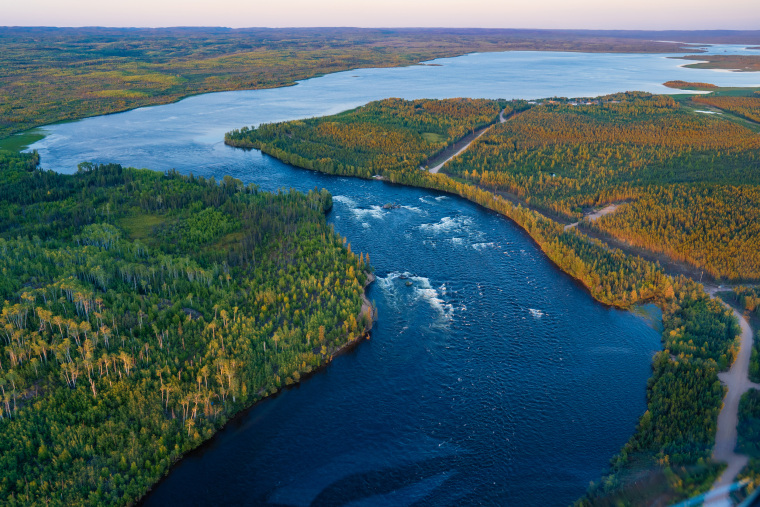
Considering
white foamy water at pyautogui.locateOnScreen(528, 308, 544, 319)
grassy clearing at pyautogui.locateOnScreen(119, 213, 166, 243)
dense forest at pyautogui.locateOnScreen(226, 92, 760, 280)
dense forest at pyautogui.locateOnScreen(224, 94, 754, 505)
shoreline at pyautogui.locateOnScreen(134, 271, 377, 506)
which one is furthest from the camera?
dense forest at pyautogui.locateOnScreen(226, 92, 760, 280)

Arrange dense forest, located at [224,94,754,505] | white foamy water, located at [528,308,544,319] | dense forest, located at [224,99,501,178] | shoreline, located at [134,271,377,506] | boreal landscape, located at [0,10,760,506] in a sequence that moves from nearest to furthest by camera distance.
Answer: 1. dense forest, located at [224,94,754,505]
2. boreal landscape, located at [0,10,760,506]
3. shoreline, located at [134,271,377,506]
4. white foamy water, located at [528,308,544,319]
5. dense forest, located at [224,99,501,178]

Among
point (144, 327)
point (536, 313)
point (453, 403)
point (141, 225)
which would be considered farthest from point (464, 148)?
point (144, 327)

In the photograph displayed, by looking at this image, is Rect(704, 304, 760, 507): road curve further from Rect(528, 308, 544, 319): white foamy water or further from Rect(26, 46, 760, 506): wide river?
Rect(528, 308, 544, 319): white foamy water

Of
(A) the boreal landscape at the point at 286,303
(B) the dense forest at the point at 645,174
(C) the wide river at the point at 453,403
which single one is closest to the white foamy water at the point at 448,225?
(C) the wide river at the point at 453,403

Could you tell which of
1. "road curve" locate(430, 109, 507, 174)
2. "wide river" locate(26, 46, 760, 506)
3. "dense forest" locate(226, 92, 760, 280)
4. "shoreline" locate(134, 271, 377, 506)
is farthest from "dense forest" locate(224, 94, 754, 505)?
"shoreline" locate(134, 271, 377, 506)

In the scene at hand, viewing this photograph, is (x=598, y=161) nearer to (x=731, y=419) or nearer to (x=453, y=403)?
(x=731, y=419)

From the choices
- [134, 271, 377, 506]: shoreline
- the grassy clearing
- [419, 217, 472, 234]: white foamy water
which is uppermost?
the grassy clearing

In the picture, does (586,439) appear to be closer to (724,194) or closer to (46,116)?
(724,194)

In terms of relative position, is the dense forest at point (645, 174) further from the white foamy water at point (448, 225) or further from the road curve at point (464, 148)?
the white foamy water at point (448, 225)
